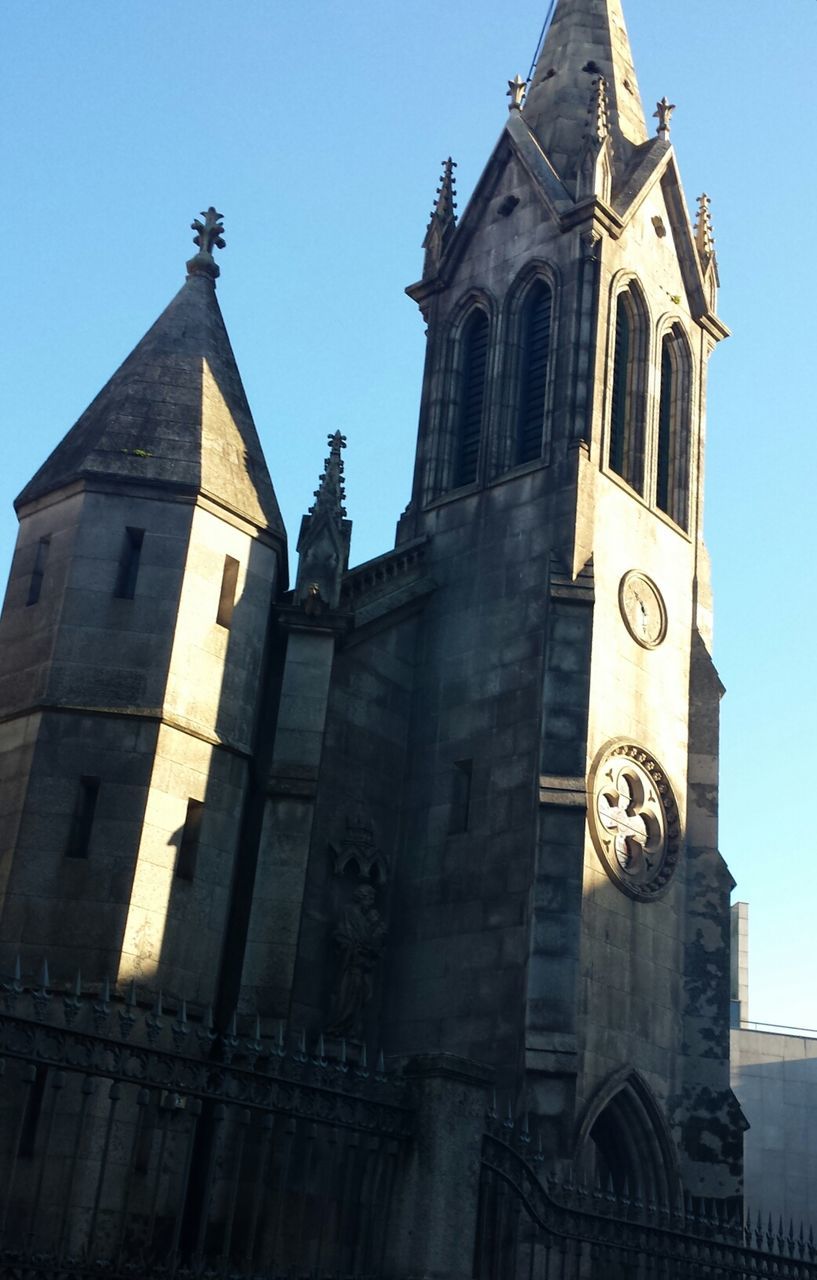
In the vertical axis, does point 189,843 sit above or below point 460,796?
below

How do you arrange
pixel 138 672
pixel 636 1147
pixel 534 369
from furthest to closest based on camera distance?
pixel 534 369 → pixel 636 1147 → pixel 138 672

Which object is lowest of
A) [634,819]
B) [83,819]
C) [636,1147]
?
[636,1147]

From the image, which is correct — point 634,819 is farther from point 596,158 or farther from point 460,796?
point 596,158

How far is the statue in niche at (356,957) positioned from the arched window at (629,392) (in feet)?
36.3

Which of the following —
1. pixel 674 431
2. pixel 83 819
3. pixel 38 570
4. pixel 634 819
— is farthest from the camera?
pixel 674 431

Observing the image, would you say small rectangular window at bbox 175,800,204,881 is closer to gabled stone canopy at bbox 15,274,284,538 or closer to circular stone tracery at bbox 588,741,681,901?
gabled stone canopy at bbox 15,274,284,538

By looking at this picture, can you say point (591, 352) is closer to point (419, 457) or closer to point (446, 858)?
point (419, 457)

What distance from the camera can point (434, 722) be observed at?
30688mm

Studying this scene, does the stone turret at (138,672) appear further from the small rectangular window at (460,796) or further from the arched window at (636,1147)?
the arched window at (636,1147)

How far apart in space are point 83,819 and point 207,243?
13074mm

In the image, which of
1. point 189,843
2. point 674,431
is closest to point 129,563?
point 189,843

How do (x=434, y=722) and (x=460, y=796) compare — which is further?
(x=434, y=722)

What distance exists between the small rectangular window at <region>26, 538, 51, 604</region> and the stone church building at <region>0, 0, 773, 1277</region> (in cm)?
7

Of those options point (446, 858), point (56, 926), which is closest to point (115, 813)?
point (56, 926)
